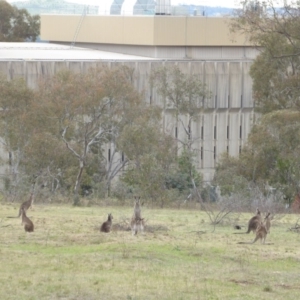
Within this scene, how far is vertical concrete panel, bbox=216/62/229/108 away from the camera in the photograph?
54625mm

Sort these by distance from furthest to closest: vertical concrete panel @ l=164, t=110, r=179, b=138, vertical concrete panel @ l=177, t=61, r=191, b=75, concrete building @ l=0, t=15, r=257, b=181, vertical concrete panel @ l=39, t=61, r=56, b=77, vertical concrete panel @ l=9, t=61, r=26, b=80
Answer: vertical concrete panel @ l=177, t=61, r=191, b=75 → concrete building @ l=0, t=15, r=257, b=181 → vertical concrete panel @ l=164, t=110, r=179, b=138 → vertical concrete panel @ l=39, t=61, r=56, b=77 → vertical concrete panel @ l=9, t=61, r=26, b=80

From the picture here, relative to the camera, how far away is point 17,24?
263ft

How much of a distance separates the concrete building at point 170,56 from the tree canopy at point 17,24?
11.5 ft

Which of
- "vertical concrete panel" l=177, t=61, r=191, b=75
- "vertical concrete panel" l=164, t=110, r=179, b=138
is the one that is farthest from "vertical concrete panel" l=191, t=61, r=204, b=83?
"vertical concrete panel" l=164, t=110, r=179, b=138

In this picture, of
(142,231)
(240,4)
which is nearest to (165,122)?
(240,4)

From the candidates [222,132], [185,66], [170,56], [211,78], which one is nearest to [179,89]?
[185,66]

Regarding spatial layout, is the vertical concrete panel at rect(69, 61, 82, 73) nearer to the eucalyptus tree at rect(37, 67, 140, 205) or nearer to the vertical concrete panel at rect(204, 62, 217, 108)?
the vertical concrete panel at rect(204, 62, 217, 108)

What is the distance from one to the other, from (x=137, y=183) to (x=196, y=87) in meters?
12.2

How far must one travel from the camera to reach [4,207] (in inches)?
906

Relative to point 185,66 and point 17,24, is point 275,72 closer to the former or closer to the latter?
point 185,66

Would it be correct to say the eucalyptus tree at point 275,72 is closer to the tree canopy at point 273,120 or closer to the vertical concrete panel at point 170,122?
the tree canopy at point 273,120

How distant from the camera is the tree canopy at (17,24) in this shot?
75.5m

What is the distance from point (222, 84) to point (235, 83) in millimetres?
986

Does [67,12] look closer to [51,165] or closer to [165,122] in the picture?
[165,122]
